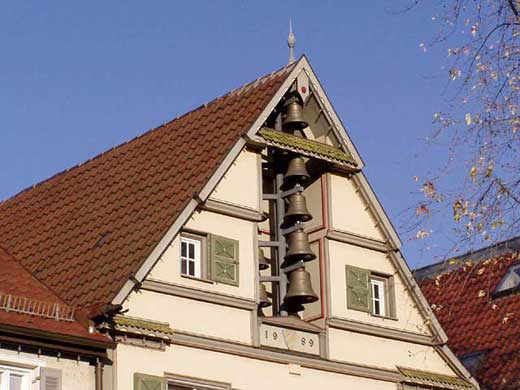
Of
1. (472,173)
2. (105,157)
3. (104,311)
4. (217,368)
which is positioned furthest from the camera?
(105,157)

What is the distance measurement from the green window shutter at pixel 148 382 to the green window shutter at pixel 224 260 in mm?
2693

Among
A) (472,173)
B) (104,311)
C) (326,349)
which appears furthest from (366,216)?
(472,173)

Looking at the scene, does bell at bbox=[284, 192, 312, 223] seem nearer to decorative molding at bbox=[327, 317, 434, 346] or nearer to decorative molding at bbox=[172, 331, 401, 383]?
decorative molding at bbox=[327, 317, 434, 346]

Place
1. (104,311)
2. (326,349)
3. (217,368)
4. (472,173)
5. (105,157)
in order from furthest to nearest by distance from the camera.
A: (105,157) < (326,349) < (217,368) < (104,311) < (472,173)

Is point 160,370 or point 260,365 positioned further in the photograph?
point 260,365

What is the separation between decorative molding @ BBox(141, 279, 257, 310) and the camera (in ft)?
95.6

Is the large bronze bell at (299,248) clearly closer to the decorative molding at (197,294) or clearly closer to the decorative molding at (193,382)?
the decorative molding at (197,294)

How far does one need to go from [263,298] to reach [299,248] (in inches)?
51.8

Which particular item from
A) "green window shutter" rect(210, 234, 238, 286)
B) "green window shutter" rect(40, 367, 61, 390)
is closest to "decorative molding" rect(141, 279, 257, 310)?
"green window shutter" rect(210, 234, 238, 286)

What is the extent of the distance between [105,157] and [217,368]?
843cm

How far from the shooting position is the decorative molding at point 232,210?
30.7 m

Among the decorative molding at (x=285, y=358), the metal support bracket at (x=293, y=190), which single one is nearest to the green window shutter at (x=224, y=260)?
the decorative molding at (x=285, y=358)

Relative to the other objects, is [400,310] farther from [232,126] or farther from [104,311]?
[104,311]

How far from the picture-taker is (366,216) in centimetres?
3394
